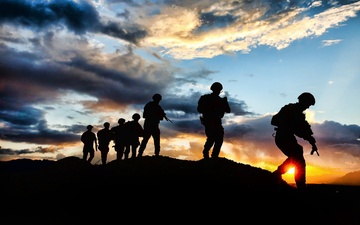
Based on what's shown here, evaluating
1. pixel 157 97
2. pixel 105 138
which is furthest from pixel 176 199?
pixel 105 138

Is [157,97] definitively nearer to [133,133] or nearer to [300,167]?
[133,133]

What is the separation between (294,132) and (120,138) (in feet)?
33.8

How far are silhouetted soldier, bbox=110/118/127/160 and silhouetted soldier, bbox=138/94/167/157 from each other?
11.6ft

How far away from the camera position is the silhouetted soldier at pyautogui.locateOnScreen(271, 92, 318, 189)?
8070mm

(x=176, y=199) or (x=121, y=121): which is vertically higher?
(x=121, y=121)

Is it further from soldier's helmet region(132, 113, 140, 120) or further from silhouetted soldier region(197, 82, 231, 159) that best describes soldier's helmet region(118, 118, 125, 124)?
silhouetted soldier region(197, 82, 231, 159)

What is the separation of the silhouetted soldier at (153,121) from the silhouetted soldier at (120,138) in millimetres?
3549

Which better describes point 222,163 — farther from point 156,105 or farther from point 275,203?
point 156,105

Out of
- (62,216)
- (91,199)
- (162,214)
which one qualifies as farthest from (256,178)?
(62,216)

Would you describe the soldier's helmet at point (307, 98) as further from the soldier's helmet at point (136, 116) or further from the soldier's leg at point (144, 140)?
the soldier's helmet at point (136, 116)

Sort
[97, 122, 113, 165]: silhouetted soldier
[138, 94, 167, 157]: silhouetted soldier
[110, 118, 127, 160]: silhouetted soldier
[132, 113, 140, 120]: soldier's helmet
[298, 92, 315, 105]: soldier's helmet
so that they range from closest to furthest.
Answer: [298, 92, 315, 105]: soldier's helmet → [138, 94, 167, 157]: silhouetted soldier → [132, 113, 140, 120]: soldier's helmet → [110, 118, 127, 160]: silhouetted soldier → [97, 122, 113, 165]: silhouetted soldier

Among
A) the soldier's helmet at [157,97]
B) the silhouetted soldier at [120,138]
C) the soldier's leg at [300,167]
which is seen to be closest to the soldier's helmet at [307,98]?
the soldier's leg at [300,167]

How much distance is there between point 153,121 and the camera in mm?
12750

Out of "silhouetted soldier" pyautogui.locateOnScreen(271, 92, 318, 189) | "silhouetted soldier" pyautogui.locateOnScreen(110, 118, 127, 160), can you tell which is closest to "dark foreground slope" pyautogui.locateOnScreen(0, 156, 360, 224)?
"silhouetted soldier" pyautogui.locateOnScreen(271, 92, 318, 189)
